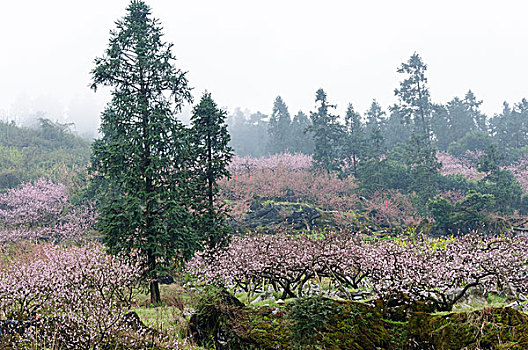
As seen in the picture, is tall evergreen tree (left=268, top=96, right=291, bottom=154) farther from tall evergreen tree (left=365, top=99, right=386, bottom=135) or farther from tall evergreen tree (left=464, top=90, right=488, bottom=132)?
tall evergreen tree (left=464, top=90, right=488, bottom=132)

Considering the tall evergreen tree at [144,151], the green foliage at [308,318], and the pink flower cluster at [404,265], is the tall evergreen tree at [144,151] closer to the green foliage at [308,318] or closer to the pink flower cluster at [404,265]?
the pink flower cluster at [404,265]

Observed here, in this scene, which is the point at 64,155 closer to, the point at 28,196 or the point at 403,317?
the point at 28,196

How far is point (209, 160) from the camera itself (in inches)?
591

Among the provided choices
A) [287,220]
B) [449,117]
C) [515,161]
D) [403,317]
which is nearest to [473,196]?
[287,220]

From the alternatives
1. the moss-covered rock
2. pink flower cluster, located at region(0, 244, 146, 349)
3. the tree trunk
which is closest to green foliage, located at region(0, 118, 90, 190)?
the tree trunk

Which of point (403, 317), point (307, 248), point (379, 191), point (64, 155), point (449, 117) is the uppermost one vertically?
point (449, 117)

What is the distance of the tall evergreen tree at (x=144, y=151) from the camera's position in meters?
12.0

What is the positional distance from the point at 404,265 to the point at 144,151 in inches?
388

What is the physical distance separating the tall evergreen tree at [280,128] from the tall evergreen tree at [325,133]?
17450 mm

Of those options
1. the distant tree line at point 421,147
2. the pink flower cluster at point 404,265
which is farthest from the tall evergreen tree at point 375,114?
the pink flower cluster at point 404,265

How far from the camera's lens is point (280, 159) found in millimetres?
43281

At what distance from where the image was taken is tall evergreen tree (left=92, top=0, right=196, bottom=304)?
11992 mm

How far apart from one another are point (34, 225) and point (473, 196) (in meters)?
32.1

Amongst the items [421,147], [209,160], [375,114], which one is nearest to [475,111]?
[375,114]
